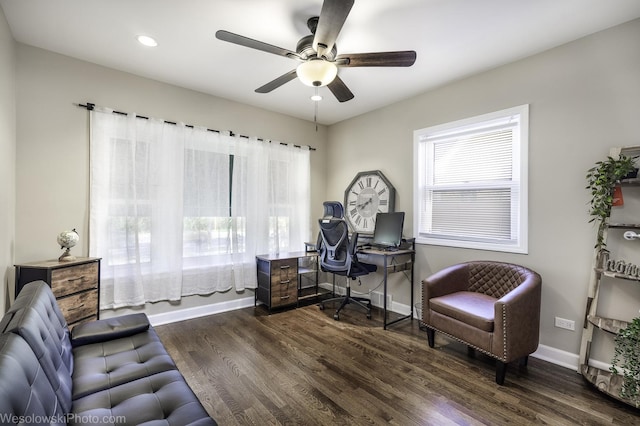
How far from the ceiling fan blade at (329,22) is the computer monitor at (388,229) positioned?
85.3 inches

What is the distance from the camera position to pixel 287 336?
10.00 ft

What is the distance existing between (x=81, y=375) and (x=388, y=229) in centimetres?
310

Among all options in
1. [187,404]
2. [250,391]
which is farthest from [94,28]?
[250,391]

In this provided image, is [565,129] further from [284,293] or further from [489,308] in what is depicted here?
[284,293]

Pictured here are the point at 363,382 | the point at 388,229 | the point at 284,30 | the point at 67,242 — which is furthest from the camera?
the point at 388,229

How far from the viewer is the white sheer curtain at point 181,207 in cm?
300

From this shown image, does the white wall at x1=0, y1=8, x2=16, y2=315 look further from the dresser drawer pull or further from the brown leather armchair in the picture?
the brown leather armchair

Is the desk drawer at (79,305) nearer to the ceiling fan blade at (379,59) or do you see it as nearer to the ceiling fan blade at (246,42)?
the ceiling fan blade at (246,42)

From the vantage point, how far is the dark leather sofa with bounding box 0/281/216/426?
0.92 m

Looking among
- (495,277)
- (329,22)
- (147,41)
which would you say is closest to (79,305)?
(147,41)

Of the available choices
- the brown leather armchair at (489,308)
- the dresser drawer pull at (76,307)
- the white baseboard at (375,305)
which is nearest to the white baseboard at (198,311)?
the white baseboard at (375,305)

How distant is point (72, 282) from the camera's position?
2486 millimetres

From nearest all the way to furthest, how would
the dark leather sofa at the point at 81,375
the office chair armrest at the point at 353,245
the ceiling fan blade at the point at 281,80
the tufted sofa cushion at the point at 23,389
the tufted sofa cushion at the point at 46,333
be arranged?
the tufted sofa cushion at the point at 23,389
the dark leather sofa at the point at 81,375
the tufted sofa cushion at the point at 46,333
the ceiling fan blade at the point at 281,80
the office chair armrest at the point at 353,245

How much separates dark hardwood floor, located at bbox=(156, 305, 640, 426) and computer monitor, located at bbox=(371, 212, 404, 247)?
102 cm
